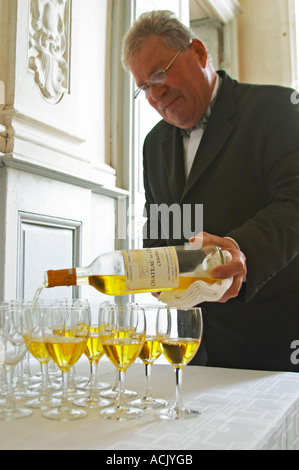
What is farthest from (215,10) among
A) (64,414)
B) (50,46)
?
(64,414)

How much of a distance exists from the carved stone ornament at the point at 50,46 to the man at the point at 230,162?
15.4 inches

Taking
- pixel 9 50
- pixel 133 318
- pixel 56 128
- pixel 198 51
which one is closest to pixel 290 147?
pixel 198 51

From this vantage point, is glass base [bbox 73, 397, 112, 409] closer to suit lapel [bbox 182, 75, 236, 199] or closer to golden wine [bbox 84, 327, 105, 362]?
golden wine [bbox 84, 327, 105, 362]

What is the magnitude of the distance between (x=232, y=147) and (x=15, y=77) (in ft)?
2.52

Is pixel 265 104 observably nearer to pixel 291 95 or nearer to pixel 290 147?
pixel 291 95

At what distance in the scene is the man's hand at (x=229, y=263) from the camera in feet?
3.18

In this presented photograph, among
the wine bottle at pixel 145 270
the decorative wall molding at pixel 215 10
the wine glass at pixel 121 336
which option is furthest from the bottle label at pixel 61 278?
the decorative wall molding at pixel 215 10

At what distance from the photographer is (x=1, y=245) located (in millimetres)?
1567

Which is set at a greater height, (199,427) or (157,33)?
(157,33)

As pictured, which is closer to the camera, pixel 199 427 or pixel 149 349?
pixel 199 427

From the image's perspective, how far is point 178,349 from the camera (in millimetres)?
866

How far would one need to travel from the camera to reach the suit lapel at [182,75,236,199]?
1.55m

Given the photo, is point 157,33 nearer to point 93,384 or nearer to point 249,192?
point 249,192

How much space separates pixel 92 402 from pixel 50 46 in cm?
142
